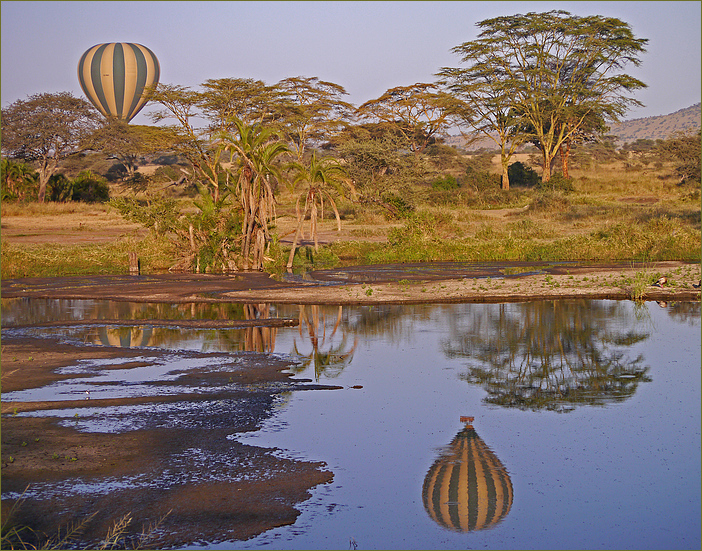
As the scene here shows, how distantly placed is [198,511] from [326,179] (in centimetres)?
1586

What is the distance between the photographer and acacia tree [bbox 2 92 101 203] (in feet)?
167

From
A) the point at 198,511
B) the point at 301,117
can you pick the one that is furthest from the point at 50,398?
the point at 301,117

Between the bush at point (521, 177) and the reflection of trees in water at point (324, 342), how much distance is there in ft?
129

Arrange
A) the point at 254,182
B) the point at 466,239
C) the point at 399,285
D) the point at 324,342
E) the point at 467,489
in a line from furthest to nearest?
the point at 466,239, the point at 254,182, the point at 399,285, the point at 324,342, the point at 467,489

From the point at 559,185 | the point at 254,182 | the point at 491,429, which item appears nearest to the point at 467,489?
the point at 491,429

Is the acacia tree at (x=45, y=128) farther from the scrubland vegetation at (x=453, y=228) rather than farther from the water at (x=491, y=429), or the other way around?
the water at (x=491, y=429)

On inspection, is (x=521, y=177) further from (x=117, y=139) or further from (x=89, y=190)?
(x=89, y=190)

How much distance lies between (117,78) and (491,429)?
61.3 metres

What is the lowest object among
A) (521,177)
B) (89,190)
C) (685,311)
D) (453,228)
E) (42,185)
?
(685,311)

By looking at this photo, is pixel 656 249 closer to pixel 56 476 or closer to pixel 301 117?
pixel 56 476

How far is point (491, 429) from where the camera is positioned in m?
7.87

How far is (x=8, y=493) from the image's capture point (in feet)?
20.3

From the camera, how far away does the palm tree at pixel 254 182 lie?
21391 millimetres

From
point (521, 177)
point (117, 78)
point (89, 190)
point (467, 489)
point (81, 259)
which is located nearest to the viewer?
point (467, 489)
